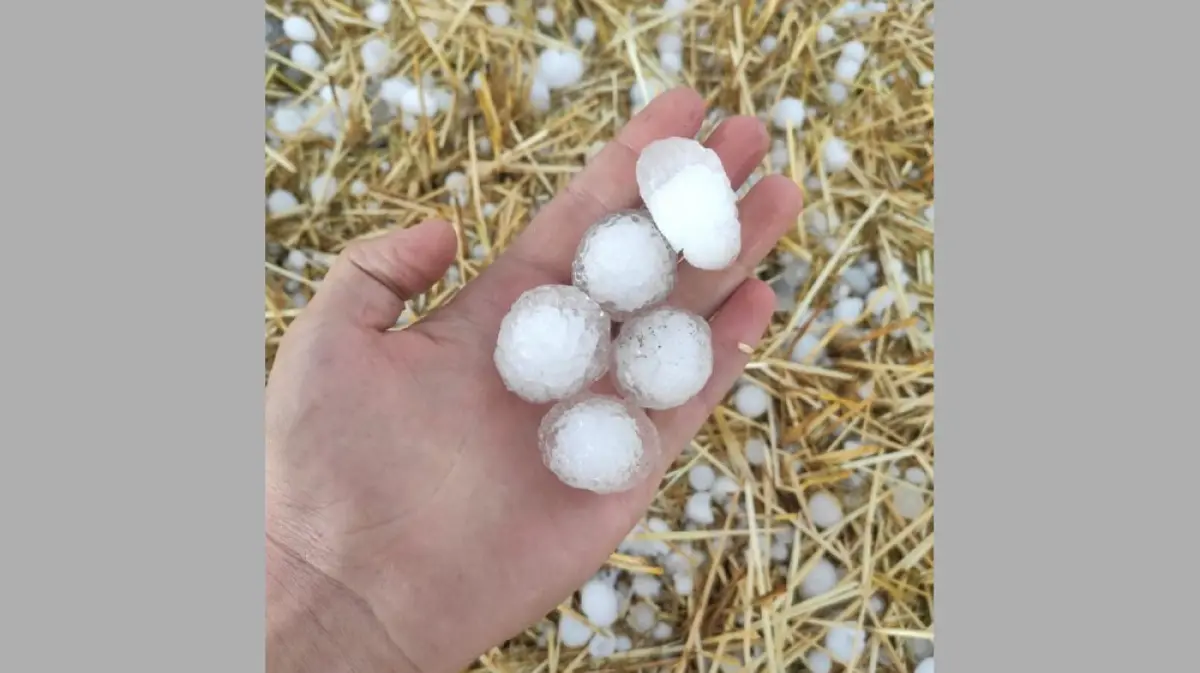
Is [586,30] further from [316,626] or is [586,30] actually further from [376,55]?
[316,626]

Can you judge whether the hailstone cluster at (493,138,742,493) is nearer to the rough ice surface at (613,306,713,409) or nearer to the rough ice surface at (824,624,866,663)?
the rough ice surface at (613,306,713,409)

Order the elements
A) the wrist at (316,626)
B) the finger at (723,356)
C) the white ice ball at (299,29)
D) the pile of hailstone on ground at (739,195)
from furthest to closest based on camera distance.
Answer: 1. the white ice ball at (299,29)
2. the pile of hailstone on ground at (739,195)
3. the finger at (723,356)
4. the wrist at (316,626)

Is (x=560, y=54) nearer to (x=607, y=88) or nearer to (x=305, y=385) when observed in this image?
(x=607, y=88)

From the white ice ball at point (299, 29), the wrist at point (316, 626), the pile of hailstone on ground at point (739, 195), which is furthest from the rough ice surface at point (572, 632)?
the white ice ball at point (299, 29)

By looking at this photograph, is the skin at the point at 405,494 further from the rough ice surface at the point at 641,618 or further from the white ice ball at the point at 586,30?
the white ice ball at the point at 586,30

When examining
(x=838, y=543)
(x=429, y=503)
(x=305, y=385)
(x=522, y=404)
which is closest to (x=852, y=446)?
(x=838, y=543)

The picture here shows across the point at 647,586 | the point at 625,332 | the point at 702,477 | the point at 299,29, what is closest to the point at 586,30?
the point at 299,29
